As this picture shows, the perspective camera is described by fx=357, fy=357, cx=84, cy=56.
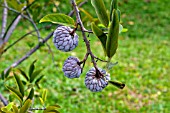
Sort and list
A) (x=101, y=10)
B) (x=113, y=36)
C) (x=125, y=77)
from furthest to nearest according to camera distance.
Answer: (x=125, y=77) < (x=101, y=10) < (x=113, y=36)

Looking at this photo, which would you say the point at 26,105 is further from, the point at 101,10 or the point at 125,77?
the point at 125,77

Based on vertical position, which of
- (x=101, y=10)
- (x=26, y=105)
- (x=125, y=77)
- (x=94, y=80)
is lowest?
(x=125, y=77)

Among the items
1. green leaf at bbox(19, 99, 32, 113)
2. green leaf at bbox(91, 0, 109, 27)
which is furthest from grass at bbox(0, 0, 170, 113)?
green leaf at bbox(91, 0, 109, 27)

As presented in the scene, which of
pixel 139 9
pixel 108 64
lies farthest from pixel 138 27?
pixel 108 64

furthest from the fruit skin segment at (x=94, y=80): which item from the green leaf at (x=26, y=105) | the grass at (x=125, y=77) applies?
the grass at (x=125, y=77)

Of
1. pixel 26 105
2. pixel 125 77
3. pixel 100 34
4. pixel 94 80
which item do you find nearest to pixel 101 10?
pixel 100 34

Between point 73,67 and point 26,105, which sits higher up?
point 73,67

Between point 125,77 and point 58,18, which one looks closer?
point 58,18

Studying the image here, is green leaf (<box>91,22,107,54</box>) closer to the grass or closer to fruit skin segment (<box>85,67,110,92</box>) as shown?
fruit skin segment (<box>85,67,110,92</box>)
